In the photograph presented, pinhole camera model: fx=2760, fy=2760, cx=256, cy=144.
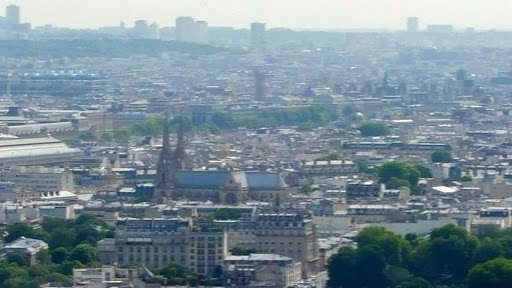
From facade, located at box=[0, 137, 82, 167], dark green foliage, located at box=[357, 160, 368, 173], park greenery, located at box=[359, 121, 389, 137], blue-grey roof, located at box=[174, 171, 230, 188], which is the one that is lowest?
park greenery, located at box=[359, 121, 389, 137]

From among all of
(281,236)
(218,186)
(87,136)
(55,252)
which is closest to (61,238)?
(55,252)

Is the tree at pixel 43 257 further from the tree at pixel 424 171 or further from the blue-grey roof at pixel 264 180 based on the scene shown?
the tree at pixel 424 171

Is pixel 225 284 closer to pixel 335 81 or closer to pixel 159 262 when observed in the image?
pixel 159 262

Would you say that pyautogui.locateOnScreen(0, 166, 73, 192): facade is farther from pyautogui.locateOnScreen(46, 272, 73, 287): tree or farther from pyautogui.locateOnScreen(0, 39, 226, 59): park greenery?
pyautogui.locateOnScreen(0, 39, 226, 59): park greenery

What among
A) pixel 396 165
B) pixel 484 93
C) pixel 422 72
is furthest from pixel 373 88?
pixel 396 165

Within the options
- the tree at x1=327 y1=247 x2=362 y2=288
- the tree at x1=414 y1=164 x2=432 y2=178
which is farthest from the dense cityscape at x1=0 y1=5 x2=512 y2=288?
the tree at x1=414 y1=164 x2=432 y2=178

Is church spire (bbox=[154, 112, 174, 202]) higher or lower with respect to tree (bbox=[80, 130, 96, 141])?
higher
